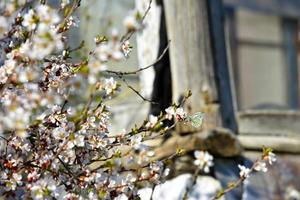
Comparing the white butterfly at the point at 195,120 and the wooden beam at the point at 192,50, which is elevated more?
the wooden beam at the point at 192,50

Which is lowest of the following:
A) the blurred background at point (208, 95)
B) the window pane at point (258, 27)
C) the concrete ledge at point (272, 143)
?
the concrete ledge at point (272, 143)

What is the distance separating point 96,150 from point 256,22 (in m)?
8.66

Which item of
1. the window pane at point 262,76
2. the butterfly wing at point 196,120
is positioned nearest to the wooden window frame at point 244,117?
the butterfly wing at point 196,120

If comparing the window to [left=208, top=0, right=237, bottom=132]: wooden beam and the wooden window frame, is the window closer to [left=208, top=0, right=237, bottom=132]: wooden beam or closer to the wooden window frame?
the wooden window frame

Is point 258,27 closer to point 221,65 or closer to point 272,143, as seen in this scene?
point 272,143

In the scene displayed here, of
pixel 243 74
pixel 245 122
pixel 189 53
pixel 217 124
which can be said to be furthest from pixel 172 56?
pixel 243 74

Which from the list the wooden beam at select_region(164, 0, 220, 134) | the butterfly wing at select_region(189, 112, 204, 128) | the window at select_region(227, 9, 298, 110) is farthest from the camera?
the window at select_region(227, 9, 298, 110)

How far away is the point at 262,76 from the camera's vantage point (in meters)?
10.9

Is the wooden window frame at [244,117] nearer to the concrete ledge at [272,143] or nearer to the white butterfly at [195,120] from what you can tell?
the concrete ledge at [272,143]

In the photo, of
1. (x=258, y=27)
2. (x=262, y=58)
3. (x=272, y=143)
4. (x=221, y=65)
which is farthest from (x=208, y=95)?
(x=262, y=58)

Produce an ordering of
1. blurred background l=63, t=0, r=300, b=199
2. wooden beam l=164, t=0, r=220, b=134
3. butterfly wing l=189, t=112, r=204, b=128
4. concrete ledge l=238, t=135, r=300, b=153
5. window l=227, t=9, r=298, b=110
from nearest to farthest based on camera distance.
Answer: butterfly wing l=189, t=112, r=204, b=128, blurred background l=63, t=0, r=300, b=199, wooden beam l=164, t=0, r=220, b=134, concrete ledge l=238, t=135, r=300, b=153, window l=227, t=9, r=298, b=110

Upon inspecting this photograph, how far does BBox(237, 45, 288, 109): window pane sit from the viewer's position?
33.9ft

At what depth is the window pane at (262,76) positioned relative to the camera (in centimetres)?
1034

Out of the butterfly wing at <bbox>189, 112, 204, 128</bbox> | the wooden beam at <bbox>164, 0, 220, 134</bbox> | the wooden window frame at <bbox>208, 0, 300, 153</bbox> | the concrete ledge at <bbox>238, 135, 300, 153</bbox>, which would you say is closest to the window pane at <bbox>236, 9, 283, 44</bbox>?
the wooden window frame at <bbox>208, 0, 300, 153</bbox>
